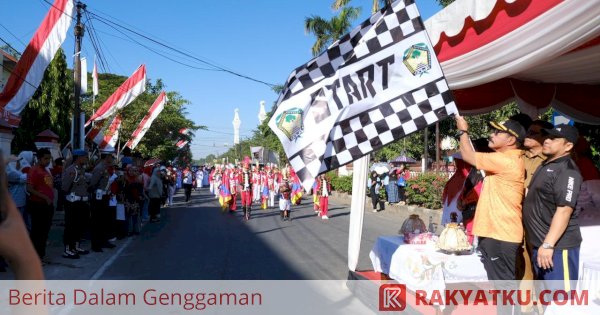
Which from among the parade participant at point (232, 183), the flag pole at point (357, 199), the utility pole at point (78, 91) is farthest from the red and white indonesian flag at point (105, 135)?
the flag pole at point (357, 199)

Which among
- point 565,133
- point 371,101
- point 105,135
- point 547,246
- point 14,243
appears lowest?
point 547,246

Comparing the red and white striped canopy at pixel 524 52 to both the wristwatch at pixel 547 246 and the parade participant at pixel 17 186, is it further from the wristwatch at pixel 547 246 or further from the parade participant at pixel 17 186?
the parade participant at pixel 17 186

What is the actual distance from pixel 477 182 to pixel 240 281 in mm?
3638

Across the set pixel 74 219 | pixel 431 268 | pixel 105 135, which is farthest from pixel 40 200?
pixel 105 135

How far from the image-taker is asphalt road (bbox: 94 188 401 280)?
754 cm

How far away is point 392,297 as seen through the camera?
5301 millimetres

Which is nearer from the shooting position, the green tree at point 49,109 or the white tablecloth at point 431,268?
the white tablecloth at point 431,268

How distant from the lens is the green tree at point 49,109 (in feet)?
84.5

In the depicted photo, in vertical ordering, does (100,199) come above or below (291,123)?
below

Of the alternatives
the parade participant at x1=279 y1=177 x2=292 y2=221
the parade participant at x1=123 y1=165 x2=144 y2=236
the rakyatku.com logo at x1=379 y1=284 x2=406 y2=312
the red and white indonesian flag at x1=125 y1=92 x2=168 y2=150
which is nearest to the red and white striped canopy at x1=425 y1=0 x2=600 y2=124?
the rakyatku.com logo at x1=379 y1=284 x2=406 y2=312

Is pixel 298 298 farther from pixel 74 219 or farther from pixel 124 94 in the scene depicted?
pixel 124 94

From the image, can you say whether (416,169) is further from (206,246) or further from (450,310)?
(450,310)

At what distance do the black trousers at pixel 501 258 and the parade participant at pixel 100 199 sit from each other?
7622mm

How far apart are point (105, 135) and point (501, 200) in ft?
59.7
